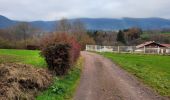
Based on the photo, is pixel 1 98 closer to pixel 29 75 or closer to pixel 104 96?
pixel 29 75

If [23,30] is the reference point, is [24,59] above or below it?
below

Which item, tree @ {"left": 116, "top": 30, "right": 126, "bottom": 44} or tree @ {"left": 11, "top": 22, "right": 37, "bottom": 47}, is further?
tree @ {"left": 116, "top": 30, "right": 126, "bottom": 44}

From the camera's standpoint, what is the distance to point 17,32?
113 meters

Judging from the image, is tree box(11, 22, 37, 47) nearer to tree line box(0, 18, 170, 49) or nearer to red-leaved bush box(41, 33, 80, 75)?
tree line box(0, 18, 170, 49)

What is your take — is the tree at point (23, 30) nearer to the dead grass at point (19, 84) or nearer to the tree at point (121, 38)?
the tree at point (121, 38)

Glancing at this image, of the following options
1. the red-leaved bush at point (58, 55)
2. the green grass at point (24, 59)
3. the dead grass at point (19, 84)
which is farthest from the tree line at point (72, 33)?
the dead grass at point (19, 84)

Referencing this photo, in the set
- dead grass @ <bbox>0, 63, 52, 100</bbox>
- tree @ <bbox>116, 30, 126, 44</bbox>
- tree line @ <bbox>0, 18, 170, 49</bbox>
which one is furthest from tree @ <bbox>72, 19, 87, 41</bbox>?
dead grass @ <bbox>0, 63, 52, 100</bbox>

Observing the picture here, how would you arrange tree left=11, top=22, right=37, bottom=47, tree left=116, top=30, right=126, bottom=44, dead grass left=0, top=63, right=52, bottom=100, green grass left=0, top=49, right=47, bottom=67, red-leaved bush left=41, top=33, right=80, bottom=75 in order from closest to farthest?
dead grass left=0, top=63, right=52, bottom=100, red-leaved bush left=41, top=33, right=80, bottom=75, green grass left=0, top=49, right=47, bottom=67, tree left=11, top=22, right=37, bottom=47, tree left=116, top=30, right=126, bottom=44

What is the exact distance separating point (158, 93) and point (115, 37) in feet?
416

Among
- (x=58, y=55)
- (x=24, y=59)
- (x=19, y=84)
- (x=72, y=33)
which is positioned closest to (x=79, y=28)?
(x=72, y=33)

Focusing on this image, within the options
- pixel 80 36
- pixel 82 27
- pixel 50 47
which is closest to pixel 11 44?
pixel 80 36

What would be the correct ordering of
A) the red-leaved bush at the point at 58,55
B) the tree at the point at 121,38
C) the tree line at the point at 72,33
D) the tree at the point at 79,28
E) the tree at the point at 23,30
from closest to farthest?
the red-leaved bush at the point at 58,55, the tree line at the point at 72,33, the tree at the point at 79,28, the tree at the point at 23,30, the tree at the point at 121,38

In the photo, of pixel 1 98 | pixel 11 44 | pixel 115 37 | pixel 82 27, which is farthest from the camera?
pixel 115 37

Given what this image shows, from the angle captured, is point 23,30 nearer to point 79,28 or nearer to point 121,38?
point 79,28
